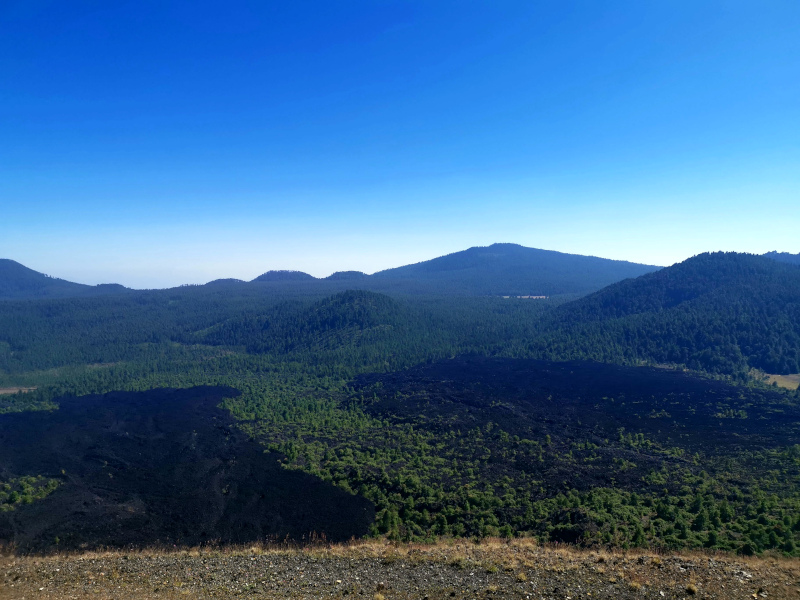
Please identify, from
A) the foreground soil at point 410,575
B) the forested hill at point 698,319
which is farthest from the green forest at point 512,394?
the foreground soil at point 410,575

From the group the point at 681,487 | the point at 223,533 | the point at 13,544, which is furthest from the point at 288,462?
the point at 681,487

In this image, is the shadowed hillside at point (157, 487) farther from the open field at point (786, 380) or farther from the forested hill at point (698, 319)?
the open field at point (786, 380)

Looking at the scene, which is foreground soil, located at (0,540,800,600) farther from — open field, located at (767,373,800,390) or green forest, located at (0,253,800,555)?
open field, located at (767,373,800,390)

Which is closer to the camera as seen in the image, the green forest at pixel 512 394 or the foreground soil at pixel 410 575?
the foreground soil at pixel 410 575

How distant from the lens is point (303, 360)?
10150 centimetres

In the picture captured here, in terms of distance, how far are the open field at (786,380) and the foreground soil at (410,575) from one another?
6534 centimetres

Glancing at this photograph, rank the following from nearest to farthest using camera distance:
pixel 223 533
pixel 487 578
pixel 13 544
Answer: pixel 487 578
pixel 13 544
pixel 223 533

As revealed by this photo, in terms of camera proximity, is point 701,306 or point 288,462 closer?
point 288,462

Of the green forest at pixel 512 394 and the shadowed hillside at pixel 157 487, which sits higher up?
the green forest at pixel 512 394

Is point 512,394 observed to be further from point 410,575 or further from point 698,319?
point 410,575

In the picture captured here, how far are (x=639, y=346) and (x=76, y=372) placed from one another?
123 m

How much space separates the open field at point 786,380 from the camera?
214 feet

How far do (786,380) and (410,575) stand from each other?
265ft

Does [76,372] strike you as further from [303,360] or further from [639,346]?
[639,346]
